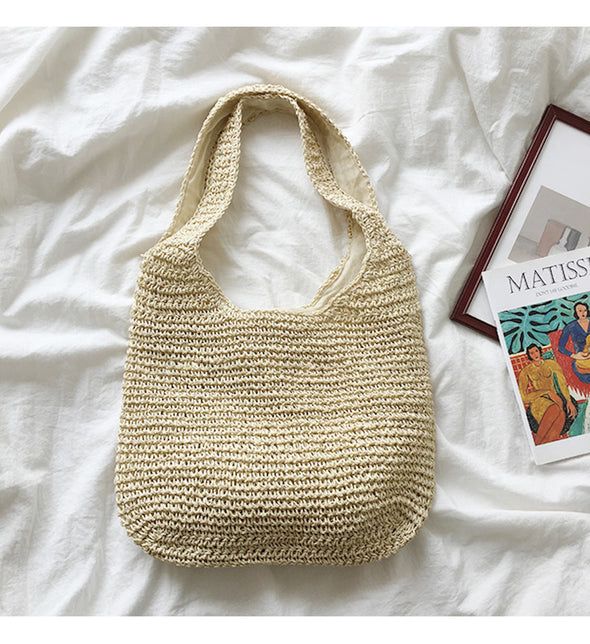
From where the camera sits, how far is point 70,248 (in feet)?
3.22

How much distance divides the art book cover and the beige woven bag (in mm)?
132

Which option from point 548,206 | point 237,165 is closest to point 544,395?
point 548,206

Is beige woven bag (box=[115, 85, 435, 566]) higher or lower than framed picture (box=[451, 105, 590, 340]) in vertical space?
lower

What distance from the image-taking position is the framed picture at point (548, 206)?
100cm

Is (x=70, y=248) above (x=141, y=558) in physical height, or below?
above

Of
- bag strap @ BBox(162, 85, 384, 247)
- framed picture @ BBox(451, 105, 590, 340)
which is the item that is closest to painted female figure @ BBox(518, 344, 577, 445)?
framed picture @ BBox(451, 105, 590, 340)

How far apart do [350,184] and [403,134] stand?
0.10m

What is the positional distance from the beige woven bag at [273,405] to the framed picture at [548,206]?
15cm

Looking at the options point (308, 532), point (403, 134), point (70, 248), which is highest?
point (403, 134)

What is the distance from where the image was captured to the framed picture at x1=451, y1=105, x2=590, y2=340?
1.00 m

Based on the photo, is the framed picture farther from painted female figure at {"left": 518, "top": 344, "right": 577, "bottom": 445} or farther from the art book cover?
painted female figure at {"left": 518, "top": 344, "right": 577, "bottom": 445}

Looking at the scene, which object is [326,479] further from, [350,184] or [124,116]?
[124,116]

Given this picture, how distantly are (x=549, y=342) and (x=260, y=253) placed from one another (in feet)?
1.35
